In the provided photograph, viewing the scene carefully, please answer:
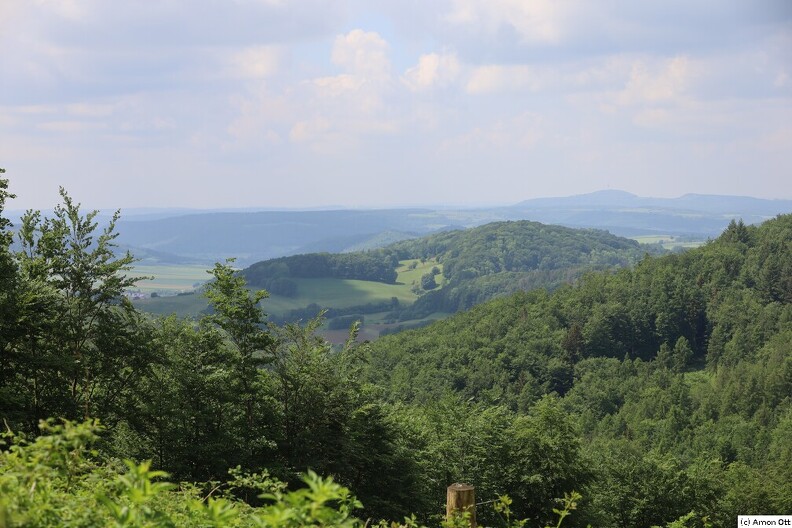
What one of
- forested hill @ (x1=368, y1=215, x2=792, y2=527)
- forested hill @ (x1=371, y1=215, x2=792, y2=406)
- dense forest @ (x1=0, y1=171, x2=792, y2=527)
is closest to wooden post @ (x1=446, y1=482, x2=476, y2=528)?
dense forest @ (x1=0, y1=171, x2=792, y2=527)

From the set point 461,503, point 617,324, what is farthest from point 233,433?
point 617,324

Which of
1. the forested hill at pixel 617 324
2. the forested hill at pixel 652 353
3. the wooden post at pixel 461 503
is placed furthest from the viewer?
the forested hill at pixel 617 324

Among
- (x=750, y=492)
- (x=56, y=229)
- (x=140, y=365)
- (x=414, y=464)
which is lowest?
(x=750, y=492)

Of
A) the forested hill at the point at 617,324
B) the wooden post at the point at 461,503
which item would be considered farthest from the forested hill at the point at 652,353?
the wooden post at the point at 461,503

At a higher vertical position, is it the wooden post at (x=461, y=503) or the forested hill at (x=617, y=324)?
the wooden post at (x=461, y=503)

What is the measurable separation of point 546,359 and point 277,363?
4849 inches

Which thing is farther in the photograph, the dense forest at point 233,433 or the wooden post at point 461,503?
the wooden post at point 461,503

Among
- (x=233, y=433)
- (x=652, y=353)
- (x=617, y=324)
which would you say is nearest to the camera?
(x=233, y=433)

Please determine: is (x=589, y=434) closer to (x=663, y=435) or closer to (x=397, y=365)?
(x=663, y=435)

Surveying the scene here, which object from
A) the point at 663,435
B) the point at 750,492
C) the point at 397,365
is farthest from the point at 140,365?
the point at 397,365

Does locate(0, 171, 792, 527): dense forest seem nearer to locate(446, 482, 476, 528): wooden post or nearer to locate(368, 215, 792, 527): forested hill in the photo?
locate(446, 482, 476, 528): wooden post

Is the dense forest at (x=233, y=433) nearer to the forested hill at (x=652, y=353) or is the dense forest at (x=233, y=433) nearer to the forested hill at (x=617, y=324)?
the forested hill at (x=652, y=353)

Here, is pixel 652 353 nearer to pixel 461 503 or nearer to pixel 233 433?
pixel 233 433

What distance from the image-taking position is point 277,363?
84.0ft
